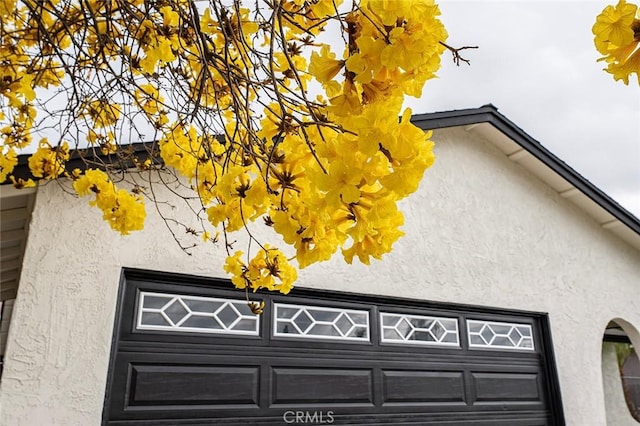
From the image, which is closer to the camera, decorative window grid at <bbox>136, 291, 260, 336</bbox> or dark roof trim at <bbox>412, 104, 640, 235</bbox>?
decorative window grid at <bbox>136, 291, 260, 336</bbox>

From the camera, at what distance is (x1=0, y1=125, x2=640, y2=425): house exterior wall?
289 cm

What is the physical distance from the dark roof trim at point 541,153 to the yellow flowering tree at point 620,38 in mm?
4676

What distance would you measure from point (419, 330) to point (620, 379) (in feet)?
20.4

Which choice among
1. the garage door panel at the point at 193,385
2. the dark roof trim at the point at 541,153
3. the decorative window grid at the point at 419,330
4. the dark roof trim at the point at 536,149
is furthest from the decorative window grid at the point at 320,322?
the dark roof trim at the point at 541,153

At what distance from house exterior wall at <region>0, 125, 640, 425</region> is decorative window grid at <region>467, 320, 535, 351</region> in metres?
0.24

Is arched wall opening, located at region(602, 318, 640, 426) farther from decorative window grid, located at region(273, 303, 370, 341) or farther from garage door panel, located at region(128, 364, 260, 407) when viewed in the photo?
garage door panel, located at region(128, 364, 260, 407)

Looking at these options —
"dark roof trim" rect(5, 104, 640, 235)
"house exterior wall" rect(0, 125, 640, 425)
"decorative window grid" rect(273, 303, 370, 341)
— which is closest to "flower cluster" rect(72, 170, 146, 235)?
"house exterior wall" rect(0, 125, 640, 425)

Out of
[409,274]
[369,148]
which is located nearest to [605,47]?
[369,148]

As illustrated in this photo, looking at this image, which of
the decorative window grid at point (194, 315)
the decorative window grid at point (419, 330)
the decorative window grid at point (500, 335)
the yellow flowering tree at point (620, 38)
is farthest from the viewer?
the decorative window grid at point (500, 335)

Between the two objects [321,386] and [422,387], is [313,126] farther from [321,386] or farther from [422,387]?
[422,387]

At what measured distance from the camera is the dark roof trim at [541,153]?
17.8 feet

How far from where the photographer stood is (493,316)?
16.2 ft

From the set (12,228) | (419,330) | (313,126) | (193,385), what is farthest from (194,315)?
(313,126)

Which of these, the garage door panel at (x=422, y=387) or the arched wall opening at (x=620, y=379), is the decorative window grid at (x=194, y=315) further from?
the arched wall opening at (x=620, y=379)
